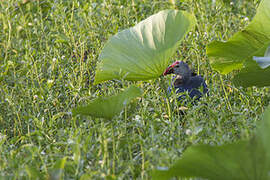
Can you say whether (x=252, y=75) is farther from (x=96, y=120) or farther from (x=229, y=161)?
(x=229, y=161)

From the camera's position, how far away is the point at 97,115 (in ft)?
6.46

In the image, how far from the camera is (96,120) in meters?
2.00

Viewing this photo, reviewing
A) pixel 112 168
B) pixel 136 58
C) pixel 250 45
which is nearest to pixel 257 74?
pixel 250 45

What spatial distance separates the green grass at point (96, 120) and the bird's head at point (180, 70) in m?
0.10

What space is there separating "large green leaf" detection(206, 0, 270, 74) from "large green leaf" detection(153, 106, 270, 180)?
2.77 feet

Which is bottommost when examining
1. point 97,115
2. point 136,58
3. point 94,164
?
point 94,164

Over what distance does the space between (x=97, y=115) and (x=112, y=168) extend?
30cm

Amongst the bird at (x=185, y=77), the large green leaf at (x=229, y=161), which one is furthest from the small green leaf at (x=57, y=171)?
the bird at (x=185, y=77)

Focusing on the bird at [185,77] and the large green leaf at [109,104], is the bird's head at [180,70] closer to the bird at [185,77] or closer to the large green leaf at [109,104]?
the bird at [185,77]

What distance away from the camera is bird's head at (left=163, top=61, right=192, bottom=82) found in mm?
2893

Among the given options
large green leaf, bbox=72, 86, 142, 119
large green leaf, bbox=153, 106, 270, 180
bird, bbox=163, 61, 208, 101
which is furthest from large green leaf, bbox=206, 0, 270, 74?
large green leaf, bbox=153, 106, 270, 180

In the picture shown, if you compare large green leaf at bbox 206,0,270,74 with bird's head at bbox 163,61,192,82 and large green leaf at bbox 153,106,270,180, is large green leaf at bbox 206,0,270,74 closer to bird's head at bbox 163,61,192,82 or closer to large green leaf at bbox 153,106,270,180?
bird's head at bbox 163,61,192,82

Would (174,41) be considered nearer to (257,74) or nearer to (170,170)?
(257,74)

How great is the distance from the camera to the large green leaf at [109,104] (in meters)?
1.89
